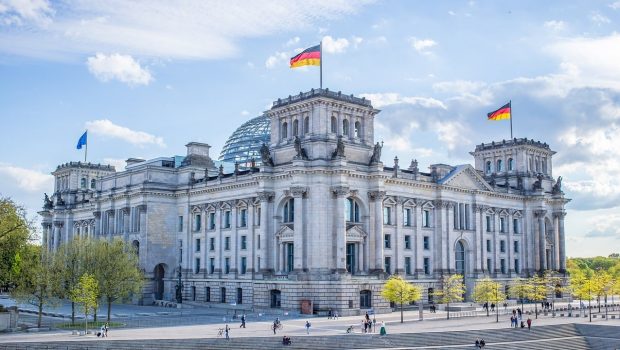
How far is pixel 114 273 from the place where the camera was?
8256 centimetres

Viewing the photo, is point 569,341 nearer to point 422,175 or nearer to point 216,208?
point 422,175

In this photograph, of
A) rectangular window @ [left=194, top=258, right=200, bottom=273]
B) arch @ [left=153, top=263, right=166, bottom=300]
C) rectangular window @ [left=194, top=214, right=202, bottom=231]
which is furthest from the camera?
arch @ [left=153, top=263, right=166, bottom=300]

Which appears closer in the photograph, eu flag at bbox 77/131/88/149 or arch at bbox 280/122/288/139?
arch at bbox 280/122/288/139

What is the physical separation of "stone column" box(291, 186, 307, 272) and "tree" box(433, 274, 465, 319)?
17618mm

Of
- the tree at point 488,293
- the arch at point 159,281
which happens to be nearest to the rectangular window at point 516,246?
Result: the tree at point 488,293

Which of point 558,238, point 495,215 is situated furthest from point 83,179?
point 558,238

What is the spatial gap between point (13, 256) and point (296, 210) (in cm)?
3189

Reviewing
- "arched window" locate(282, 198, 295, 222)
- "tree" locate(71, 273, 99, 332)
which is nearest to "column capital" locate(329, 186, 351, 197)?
"arched window" locate(282, 198, 295, 222)

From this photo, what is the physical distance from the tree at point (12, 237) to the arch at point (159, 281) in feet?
122

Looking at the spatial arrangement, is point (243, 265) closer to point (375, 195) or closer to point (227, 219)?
point (227, 219)

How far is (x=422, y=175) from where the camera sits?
344ft

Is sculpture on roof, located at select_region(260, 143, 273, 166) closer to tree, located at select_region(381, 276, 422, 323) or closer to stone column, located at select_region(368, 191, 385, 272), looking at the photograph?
stone column, located at select_region(368, 191, 385, 272)

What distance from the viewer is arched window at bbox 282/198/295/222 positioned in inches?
3654

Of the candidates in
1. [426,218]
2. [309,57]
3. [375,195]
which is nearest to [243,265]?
[375,195]
